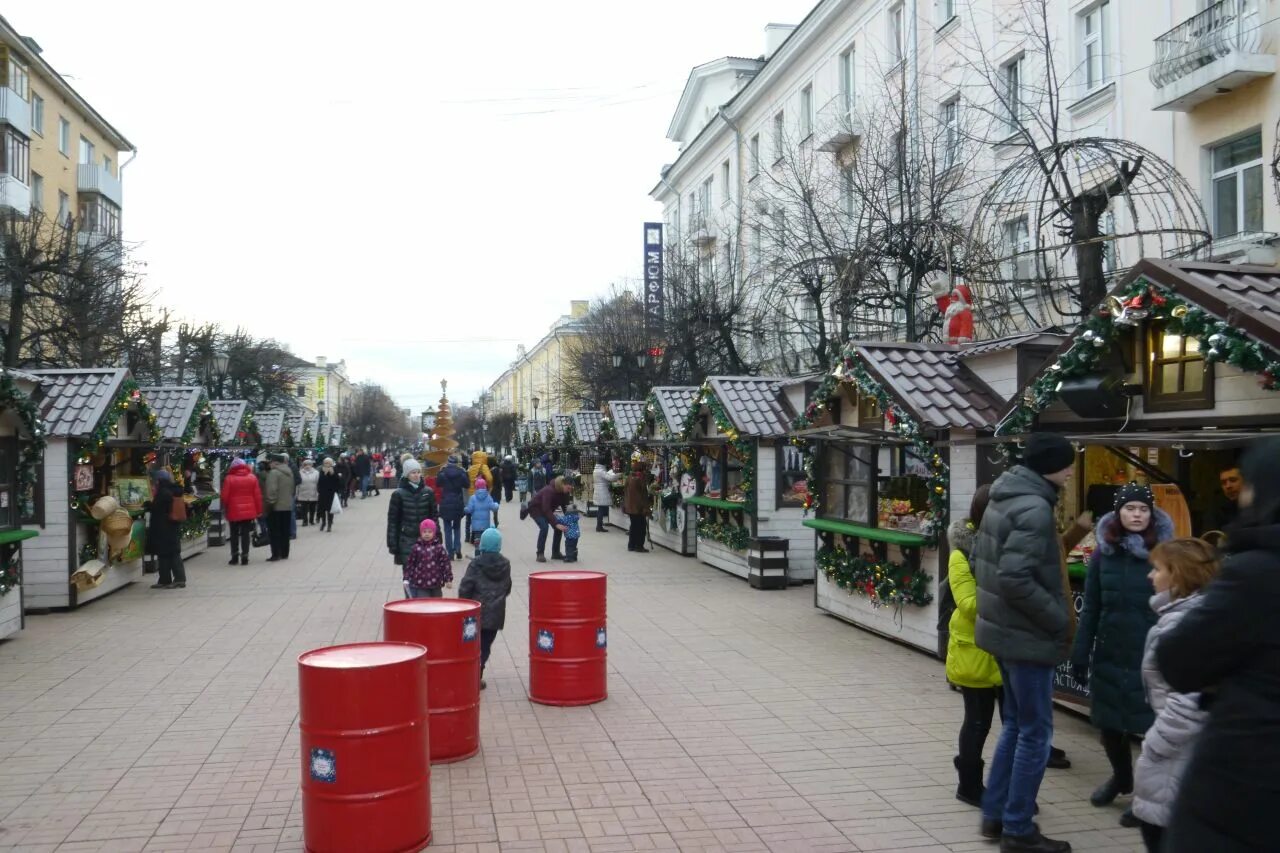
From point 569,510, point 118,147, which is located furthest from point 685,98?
point 569,510

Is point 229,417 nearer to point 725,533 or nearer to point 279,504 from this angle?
point 279,504

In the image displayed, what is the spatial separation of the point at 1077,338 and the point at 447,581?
19.1 ft

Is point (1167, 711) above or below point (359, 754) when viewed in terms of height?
above

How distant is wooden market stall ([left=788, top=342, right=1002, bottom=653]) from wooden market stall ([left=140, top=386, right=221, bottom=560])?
10.3 meters

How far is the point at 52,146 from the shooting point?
36656 mm

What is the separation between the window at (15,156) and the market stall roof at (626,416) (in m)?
19.0

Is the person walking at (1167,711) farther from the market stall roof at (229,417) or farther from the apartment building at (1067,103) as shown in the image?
the market stall roof at (229,417)

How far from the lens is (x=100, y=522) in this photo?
13.3m

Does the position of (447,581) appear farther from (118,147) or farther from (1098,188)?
(118,147)

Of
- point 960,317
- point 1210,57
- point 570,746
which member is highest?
point 1210,57

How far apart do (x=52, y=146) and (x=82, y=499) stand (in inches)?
1163

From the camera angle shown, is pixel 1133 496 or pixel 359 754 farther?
pixel 1133 496

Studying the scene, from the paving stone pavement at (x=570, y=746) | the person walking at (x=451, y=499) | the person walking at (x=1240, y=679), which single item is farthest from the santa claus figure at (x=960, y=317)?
the person walking at (x=451, y=499)

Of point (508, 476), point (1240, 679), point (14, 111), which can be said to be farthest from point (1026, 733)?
point (14, 111)
